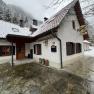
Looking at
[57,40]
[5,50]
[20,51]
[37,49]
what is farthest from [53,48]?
[5,50]

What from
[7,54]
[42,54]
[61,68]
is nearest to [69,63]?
[61,68]

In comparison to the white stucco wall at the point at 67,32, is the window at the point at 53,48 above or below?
below

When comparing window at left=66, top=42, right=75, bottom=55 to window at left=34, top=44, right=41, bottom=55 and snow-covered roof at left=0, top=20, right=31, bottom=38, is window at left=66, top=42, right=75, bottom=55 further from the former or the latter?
snow-covered roof at left=0, top=20, right=31, bottom=38

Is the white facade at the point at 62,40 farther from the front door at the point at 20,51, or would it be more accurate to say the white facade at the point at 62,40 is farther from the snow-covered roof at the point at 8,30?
the front door at the point at 20,51

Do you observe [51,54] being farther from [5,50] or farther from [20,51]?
[5,50]

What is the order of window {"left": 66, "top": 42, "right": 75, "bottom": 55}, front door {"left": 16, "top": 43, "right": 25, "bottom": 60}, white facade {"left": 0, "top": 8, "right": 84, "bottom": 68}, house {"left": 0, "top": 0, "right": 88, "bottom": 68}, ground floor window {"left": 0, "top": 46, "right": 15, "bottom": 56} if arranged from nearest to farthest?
house {"left": 0, "top": 0, "right": 88, "bottom": 68}, white facade {"left": 0, "top": 8, "right": 84, "bottom": 68}, window {"left": 66, "top": 42, "right": 75, "bottom": 55}, ground floor window {"left": 0, "top": 46, "right": 15, "bottom": 56}, front door {"left": 16, "top": 43, "right": 25, "bottom": 60}

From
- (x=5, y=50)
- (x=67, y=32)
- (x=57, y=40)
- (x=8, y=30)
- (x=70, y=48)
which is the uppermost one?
(x=8, y=30)

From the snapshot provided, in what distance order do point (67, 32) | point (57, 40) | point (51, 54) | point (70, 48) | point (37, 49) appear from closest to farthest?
1. point (57, 40)
2. point (51, 54)
3. point (67, 32)
4. point (70, 48)
5. point (37, 49)

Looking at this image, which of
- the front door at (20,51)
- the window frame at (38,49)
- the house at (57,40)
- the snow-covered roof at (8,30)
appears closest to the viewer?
the house at (57,40)

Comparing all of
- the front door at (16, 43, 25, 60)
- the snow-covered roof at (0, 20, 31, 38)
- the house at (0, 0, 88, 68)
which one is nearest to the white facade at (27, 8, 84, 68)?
the house at (0, 0, 88, 68)

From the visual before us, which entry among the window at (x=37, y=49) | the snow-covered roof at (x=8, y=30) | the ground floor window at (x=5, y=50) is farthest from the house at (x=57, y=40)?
the snow-covered roof at (x=8, y=30)

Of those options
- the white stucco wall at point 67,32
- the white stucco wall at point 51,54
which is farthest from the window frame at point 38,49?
the white stucco wall at point 67,32

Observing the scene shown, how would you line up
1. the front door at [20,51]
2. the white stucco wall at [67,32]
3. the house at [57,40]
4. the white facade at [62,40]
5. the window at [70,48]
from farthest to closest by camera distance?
the front door at [20,51]
the window at [70,48]
the white stucco wall at [67,32]
the white facade at [62,40]
the house at [57,40]

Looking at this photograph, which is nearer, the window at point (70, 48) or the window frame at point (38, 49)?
the window at point (70, 48)
